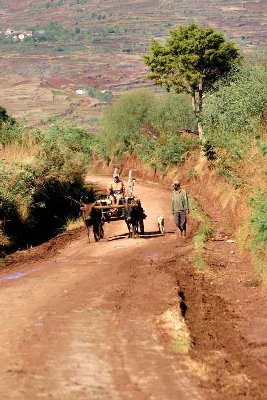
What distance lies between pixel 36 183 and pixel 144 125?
87.1 feet

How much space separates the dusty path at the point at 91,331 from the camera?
764cm

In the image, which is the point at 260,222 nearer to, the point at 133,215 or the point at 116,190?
the point at 133,215

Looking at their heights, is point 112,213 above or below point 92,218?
below

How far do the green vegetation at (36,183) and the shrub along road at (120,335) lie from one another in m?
4.56

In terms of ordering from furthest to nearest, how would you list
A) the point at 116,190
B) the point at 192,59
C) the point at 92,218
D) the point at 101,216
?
the point at 192,59 → the point at 116,190 → the point at 101,216 → the point at 92,218

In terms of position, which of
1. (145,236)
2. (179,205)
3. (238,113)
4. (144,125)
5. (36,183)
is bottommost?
(144,125)

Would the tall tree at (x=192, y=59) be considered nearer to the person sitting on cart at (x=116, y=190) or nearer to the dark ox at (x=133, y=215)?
the person sitting on cart at (x=116, y=190)

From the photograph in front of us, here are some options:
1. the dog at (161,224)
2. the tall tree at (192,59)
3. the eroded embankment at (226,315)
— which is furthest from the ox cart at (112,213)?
the tall tree at (192,59)

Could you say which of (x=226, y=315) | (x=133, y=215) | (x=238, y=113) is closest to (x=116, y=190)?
(x=133, y=215)

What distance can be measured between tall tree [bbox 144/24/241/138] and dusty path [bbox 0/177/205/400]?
2934cm

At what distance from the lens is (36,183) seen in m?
22.9

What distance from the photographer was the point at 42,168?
2377 centimetres

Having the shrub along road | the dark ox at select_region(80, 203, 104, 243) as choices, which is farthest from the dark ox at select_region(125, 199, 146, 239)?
the shrub along road

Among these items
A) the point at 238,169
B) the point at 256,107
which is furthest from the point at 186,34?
the point at 238,169
